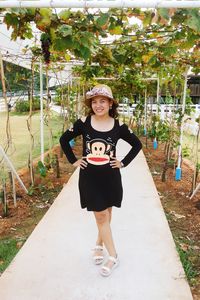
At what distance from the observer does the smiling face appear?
2680mm

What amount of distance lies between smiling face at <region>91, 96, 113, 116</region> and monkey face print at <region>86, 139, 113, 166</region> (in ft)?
0.75

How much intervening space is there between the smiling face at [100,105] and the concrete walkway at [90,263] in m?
1.32

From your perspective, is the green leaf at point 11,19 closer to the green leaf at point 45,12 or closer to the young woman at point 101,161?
the green leaf at point 45,12

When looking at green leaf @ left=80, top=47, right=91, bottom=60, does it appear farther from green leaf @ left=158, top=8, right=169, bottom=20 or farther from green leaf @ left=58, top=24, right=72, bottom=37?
green leaf @ left=158, top=8, right=169, bottom=20

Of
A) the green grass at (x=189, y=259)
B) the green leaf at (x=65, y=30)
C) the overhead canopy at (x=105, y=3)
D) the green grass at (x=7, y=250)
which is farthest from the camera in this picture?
the green grass at (x=7, y=250)

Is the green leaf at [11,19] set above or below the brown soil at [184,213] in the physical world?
above

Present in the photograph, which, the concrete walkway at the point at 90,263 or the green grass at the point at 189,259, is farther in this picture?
the green grass at the point at 189,259

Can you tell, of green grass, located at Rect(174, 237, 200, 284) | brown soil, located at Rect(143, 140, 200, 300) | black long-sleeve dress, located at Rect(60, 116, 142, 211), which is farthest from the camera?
brown soil, located at Rect(143, 140, 200, 300)

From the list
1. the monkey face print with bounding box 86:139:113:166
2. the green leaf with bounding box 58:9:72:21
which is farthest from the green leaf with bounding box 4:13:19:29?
the monkey face print with bounding box 86:139:113:166

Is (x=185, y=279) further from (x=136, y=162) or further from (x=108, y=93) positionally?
(x=136, y=162)

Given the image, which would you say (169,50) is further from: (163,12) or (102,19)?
(163,12)

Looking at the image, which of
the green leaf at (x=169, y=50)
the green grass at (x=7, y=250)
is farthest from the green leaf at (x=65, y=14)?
the green grass at (x=7, y=250)

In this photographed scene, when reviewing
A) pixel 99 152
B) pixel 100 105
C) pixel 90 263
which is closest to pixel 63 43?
pixel 100 105

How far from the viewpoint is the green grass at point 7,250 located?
319cm
